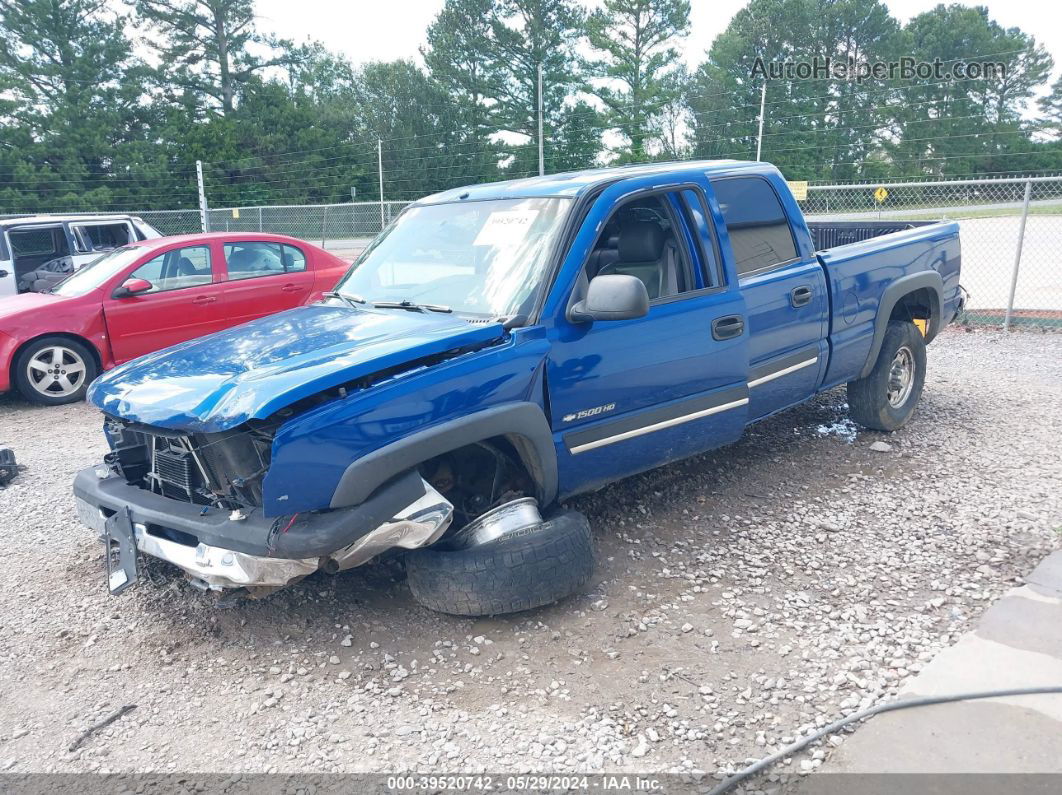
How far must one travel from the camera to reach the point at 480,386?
11.5 feet

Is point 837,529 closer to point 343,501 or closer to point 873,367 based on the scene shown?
point 873,367

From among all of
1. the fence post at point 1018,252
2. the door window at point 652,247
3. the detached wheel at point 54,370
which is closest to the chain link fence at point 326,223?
the detached wheel at point 54,370

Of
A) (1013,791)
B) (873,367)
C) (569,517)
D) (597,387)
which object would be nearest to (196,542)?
(569,517)

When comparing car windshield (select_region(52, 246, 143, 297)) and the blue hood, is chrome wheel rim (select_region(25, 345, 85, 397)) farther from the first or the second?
the blue hood

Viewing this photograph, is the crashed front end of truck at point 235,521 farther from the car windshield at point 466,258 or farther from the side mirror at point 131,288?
the side mirror at point 131,288

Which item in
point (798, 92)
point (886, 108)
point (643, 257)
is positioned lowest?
point (643, 257)

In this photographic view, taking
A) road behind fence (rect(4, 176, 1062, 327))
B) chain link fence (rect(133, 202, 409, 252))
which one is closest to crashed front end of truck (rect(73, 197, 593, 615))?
road behind fence (rect(4, 176, 1062, 327))

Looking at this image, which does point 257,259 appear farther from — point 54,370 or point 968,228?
point 968,228

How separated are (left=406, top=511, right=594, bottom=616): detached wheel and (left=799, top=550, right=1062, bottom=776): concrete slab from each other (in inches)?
50.9

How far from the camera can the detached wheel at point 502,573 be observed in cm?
354

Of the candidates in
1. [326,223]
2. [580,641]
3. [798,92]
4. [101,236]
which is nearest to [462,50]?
[798,92]

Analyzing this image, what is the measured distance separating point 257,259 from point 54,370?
2.34 meters

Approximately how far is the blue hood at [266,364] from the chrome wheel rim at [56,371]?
4.81 meters

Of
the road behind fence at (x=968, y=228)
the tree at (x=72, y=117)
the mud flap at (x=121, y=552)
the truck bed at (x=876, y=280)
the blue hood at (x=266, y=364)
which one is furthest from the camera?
the tree at (x=72, y=117)
